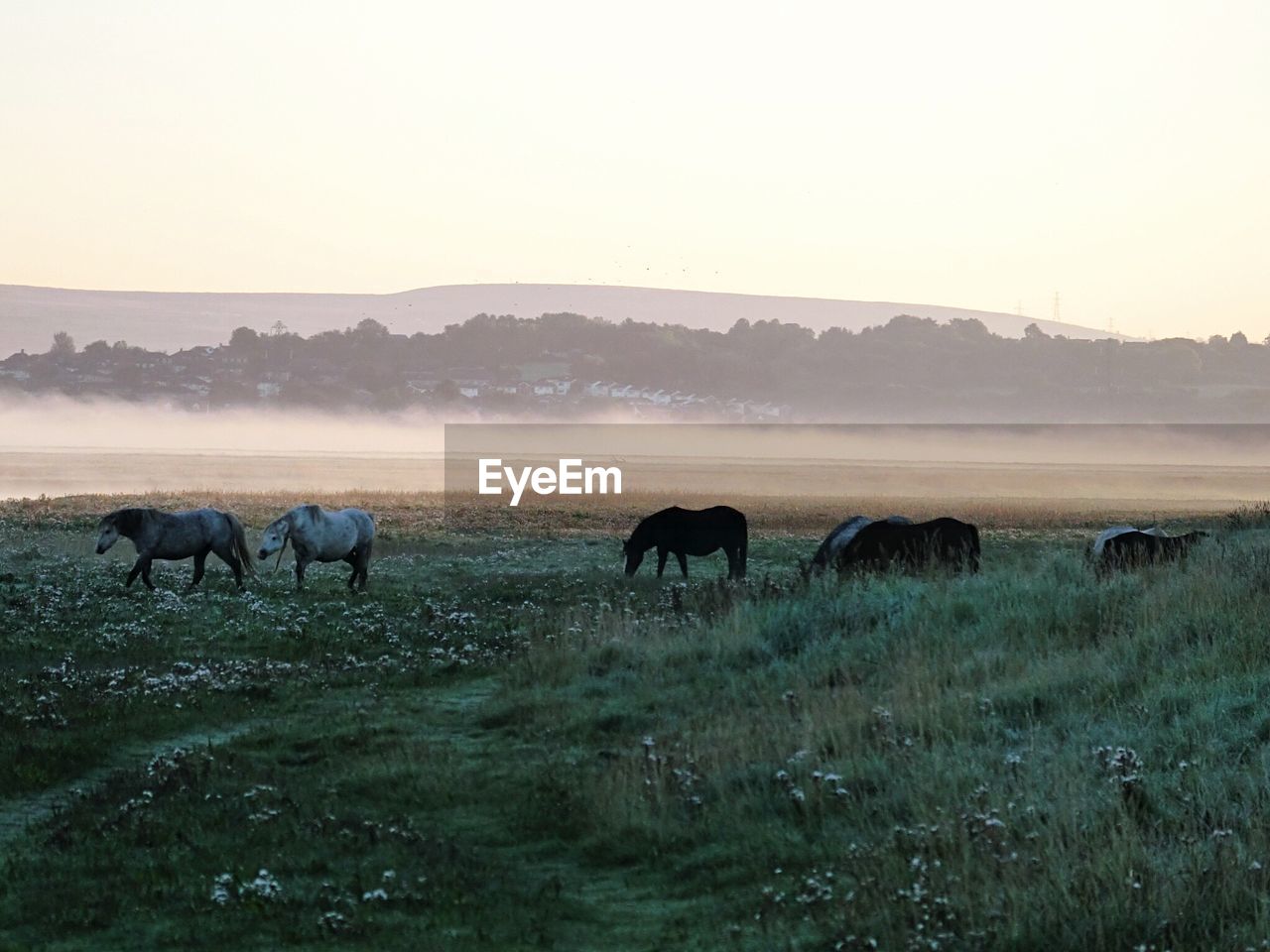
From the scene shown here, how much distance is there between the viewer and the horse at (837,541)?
90.2 feet

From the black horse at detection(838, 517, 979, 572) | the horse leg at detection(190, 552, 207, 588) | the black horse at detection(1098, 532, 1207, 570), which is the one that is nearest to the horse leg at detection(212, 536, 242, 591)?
the horse leg at detection(190, 552, 207, 588)

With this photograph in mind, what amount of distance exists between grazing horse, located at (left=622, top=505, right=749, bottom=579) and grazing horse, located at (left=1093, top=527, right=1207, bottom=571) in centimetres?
1136

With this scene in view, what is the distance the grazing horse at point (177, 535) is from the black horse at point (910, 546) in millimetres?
12173

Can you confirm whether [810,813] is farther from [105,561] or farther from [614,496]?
[614,496]

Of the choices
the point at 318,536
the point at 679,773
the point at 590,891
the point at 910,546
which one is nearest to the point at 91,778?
the point at 679,773

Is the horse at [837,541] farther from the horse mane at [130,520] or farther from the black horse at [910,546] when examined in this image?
the horse mane at [130,520]

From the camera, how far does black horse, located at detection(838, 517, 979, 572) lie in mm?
A: 26172

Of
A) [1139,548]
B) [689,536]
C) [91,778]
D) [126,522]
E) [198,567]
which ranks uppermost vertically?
[1139,548]

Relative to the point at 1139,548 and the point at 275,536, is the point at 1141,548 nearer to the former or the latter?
the point at 1139,548

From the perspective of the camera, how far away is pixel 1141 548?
2411 cm

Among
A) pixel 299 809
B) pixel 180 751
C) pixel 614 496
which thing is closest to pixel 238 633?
pixel 180 751

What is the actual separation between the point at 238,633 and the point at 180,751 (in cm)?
880

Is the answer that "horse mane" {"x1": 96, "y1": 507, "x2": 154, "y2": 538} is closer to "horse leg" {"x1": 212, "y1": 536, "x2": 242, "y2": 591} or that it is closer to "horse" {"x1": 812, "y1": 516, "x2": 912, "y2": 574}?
"horse leg" {"x1": 212, "y1": 536, "x2": 242, "y2": 591}

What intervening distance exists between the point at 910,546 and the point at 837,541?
2.30 m
